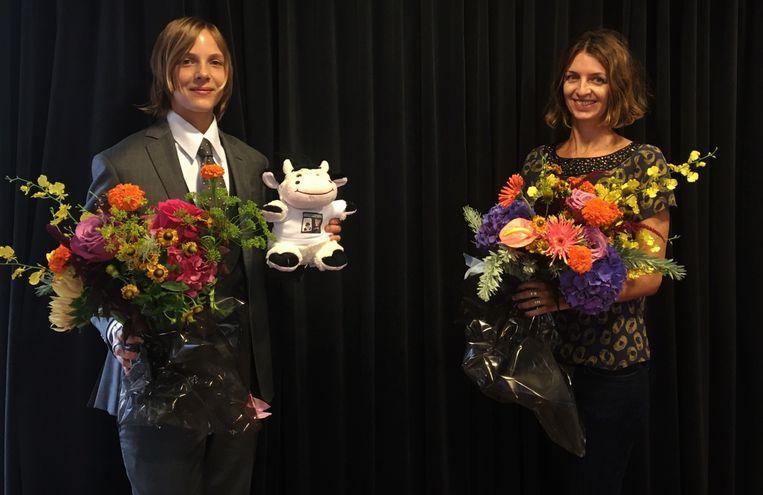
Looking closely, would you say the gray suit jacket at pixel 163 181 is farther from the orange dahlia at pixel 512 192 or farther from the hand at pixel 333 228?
the orange dahlia at pixel 512 192

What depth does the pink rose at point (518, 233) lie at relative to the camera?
162 centimetres

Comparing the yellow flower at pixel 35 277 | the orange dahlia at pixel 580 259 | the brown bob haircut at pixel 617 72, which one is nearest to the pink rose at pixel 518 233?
the orange dahlia at pixel 580 259

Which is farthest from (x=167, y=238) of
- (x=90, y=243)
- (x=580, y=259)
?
(x=580, y=259)

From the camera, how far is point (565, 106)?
6.81 feet

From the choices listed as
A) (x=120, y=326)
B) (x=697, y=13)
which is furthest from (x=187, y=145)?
(x=697, y=13)

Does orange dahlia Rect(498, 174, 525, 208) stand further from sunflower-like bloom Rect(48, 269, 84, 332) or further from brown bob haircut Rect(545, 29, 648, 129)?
sunflower-like bloom Rect(48, 269, 84, 332)

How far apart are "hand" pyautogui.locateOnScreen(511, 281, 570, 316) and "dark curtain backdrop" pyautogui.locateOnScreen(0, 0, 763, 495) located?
1.90 feet

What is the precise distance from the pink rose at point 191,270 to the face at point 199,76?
1.55ft

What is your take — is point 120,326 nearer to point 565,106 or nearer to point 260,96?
point 260,96

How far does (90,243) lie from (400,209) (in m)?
1.14

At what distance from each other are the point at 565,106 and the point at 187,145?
1.14 metres

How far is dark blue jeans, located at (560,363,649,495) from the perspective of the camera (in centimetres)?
188

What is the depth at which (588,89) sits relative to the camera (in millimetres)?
1928

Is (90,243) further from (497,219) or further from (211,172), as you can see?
(497,219)
